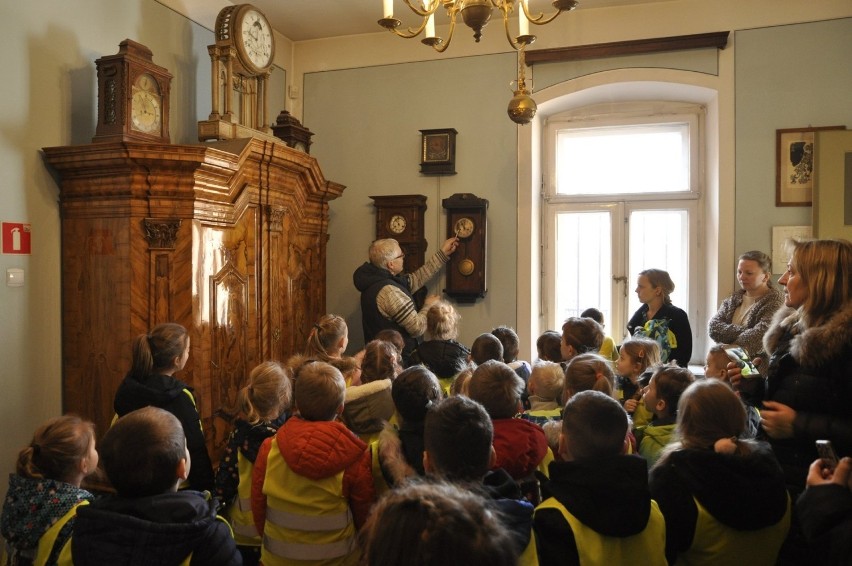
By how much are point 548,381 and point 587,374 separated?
234mm

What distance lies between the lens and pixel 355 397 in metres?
2.32

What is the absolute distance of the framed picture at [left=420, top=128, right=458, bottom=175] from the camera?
494cm

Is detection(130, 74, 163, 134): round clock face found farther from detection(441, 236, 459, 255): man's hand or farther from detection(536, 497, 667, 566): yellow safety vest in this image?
detection(536, 497, 667, 566): yellow safety vest

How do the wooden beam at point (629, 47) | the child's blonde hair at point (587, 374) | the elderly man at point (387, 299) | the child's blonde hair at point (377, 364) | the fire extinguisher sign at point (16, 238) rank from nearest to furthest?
the child's blonde hair at point (587, 374) → the child's blonde hair at point (377, 364) → the fire extinguisher sign at point (16, 238) → the elderly man at point (387, 299) → the wooden beam at point (629, 47)

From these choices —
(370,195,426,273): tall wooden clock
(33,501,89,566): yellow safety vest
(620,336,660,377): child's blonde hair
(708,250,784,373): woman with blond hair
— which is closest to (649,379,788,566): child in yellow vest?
(620,336,660,377): child's blonde hair

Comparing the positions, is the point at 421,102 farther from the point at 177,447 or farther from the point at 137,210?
the point at 177,447

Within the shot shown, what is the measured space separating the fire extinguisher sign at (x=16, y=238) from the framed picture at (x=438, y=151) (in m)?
2.80

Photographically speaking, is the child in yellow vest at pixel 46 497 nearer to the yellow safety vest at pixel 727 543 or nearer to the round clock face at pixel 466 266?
the yellow safety vest at pixel 727 543

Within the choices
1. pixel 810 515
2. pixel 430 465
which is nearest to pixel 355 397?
pixel 430 465

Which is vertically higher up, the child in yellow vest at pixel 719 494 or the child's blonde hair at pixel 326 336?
the child's blonde hair at pixel 326 336

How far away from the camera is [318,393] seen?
6.26 feet

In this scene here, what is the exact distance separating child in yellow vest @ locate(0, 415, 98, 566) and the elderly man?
8.19 feet

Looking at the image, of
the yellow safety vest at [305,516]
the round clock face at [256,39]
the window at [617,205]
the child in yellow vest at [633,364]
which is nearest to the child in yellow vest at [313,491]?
the yellow safety vest at [305,516]

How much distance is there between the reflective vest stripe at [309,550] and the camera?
183 centimetres
